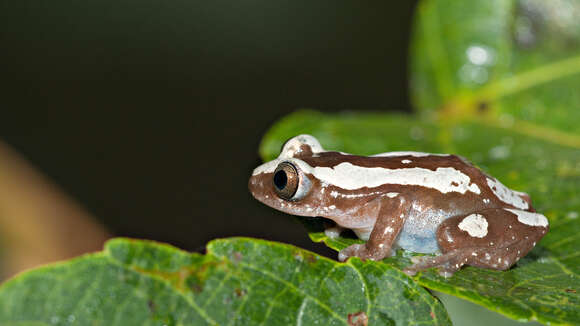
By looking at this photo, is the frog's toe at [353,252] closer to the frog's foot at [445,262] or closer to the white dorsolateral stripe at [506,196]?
the frog's foot at [445,262]

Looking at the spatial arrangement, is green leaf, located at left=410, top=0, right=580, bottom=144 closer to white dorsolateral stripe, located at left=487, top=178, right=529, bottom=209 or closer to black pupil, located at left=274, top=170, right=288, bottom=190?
white dorsolateral stripe, located at left=487, top=178, right=529, bottom=209

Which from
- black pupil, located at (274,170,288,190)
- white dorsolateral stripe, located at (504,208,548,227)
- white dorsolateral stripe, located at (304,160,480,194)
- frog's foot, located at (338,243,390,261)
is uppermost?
white dorsolateral stripe, located at (304,160,480,194)

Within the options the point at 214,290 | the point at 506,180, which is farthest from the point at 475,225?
the point at 214,290

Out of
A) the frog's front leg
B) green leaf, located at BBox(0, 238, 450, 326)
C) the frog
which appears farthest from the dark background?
green leaf, located at BBox(0, 238, 450, 326)

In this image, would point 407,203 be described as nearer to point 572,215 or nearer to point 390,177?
point 390,177

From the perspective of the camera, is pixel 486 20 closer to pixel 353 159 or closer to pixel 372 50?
pixel 353 159

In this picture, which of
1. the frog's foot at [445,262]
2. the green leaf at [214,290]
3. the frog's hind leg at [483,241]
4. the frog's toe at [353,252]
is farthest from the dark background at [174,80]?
the green leaf at [214,290]

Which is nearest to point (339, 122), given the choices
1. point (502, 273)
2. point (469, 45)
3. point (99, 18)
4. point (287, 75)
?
point (469, 45)
